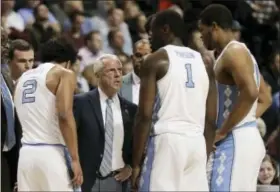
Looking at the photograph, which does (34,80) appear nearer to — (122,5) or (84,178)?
(84,178)

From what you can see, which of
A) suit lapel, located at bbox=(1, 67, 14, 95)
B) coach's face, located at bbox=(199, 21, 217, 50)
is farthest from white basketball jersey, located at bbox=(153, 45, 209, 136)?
suit lapel, located at bbox=(1, 67, 14, 95)

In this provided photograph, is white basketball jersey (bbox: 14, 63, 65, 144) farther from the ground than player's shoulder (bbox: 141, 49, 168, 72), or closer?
closer

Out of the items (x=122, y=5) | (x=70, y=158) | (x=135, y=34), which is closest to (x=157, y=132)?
(x=70, y=158)

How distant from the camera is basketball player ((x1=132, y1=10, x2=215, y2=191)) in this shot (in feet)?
23.1

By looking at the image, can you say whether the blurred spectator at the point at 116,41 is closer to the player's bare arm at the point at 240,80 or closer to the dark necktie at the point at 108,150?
the dark necktie at the point at 108,150

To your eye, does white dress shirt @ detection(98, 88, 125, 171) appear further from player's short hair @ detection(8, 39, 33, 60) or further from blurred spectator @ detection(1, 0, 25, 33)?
blurred spectator @ detection(1, 0, 25, 33)

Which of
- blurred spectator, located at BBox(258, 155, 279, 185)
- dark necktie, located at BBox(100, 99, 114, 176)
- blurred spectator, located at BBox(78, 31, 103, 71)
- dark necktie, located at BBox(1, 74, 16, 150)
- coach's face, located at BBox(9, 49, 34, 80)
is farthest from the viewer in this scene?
blurred spectator, located at BBox(78, 31, 103, 71)

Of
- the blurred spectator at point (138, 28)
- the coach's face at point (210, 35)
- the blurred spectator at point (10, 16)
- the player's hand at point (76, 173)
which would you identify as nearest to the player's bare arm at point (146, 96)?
the player's hand at point (76, 173)

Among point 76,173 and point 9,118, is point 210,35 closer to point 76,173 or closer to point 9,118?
point 76,173

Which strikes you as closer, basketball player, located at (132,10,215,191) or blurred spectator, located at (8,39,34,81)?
basketball player, located at (132,10,215,191)

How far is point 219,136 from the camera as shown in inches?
291

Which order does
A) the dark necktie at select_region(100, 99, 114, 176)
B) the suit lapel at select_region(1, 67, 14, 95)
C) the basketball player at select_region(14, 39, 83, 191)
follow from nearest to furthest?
1. the basketball player at select_region(14, 39, 83, 191)
2. the dark necktie at select_region(100, 99, 114, 176)
3. the suit lapel at select_region(1, 67, 14, 95)

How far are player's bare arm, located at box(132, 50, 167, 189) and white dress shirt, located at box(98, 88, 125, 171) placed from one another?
101cm

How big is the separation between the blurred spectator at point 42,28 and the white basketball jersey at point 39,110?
3.73 metres
